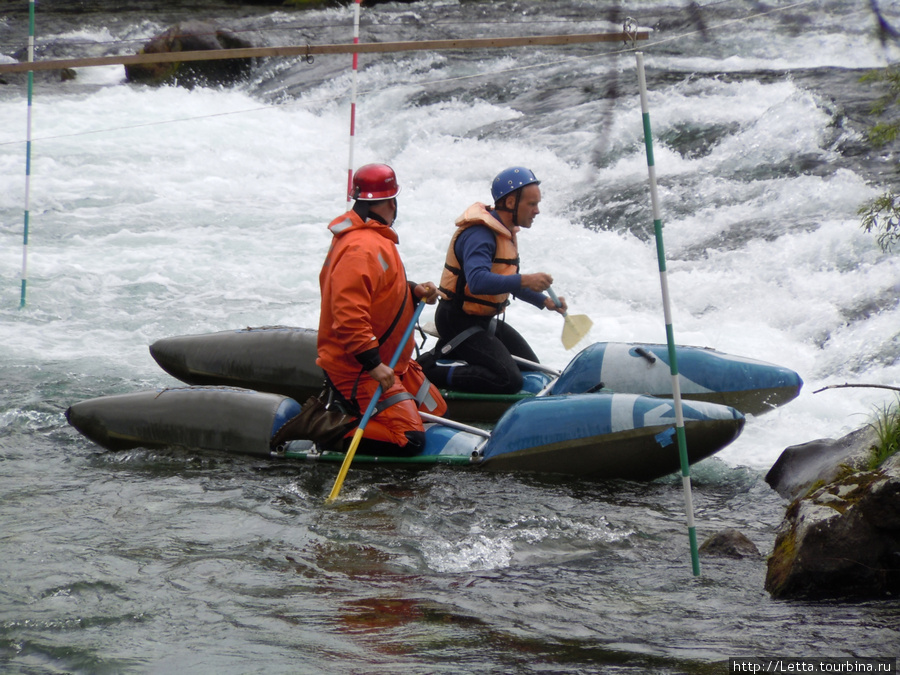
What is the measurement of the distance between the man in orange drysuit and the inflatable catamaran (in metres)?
0.17

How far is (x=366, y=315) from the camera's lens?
422 centimetres

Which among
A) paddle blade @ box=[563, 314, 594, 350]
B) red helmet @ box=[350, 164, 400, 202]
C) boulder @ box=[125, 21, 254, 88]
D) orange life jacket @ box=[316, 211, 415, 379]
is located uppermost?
boulder @ box=[125, 21, 254, 88]

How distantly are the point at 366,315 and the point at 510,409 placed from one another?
90cm

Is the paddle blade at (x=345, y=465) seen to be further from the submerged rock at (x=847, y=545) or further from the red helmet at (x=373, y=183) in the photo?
the submerged rock at (x=847, y=545)

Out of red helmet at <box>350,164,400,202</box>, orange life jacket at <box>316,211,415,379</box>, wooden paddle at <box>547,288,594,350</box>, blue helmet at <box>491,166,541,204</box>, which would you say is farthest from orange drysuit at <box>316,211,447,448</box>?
wooden paddle at <box>547,288,594,350</box>

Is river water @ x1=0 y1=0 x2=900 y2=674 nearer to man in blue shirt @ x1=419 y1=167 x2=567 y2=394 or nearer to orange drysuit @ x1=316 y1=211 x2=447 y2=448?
orange drysuit @ x1=316 y1=211 x2=447 y2=448

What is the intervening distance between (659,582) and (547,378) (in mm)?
2343

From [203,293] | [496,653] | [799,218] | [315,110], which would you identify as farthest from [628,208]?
[496,653]

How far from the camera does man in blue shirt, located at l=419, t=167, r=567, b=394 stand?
4.86m

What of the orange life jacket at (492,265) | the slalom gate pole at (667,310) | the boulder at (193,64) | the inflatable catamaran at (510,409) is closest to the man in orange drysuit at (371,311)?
the inflatable catamaran at (510,409)

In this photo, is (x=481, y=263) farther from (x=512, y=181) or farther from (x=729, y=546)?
(x=729, y=546)

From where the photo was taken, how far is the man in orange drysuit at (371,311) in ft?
13.8

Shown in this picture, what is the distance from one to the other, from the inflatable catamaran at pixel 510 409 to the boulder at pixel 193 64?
33.9 ft

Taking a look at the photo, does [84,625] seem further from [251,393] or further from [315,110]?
[315,110]
